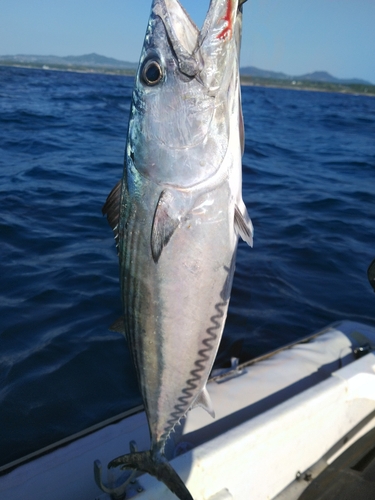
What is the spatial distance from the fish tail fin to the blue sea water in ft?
5.78

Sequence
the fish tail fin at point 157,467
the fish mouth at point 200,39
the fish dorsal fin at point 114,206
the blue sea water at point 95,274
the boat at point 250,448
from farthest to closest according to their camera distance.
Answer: the blue sea water at point 95,274
the boat at point 250,448
the fish tail fin at point 157,467
the fish dorsal fin at point 114,206
the fish mouth at point 200,39

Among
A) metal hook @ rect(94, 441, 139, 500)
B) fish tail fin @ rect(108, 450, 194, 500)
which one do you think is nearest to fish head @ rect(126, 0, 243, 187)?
fish tail fin @ rect(108, 450, 194, 500)

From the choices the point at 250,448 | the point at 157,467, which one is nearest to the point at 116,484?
the point at 157,467

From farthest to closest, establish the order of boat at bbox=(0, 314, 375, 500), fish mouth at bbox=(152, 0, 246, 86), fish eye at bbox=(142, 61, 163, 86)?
boat at bbox=(0, 314, 375, 500) → fish eye at bbox=(142, 61, 163, 86) → fish mouth at bbox=(152, 0, 246, 86)

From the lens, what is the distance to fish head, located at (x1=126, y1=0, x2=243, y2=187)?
1391 millimetres

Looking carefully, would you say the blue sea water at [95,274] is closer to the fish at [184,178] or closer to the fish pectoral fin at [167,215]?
the fish at [184,178]

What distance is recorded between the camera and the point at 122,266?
1525 millimetres

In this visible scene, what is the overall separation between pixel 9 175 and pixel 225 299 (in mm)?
8388

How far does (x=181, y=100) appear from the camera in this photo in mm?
1433

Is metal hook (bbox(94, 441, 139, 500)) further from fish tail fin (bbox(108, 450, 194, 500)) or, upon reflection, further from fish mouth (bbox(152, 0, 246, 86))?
fish mouth (bbox(152, 0, 246, 86))

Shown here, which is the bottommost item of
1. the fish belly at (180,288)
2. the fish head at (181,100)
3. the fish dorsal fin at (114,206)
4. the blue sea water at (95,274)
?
the blue sea water at (95,274)

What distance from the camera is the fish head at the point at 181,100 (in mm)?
1391

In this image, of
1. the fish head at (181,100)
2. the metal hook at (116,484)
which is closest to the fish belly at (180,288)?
the fish head at (181,100)

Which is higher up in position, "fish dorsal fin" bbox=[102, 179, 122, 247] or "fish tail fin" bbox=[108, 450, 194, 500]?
"fish dorsal fin" bbox=[102, 179, 122, 247]
